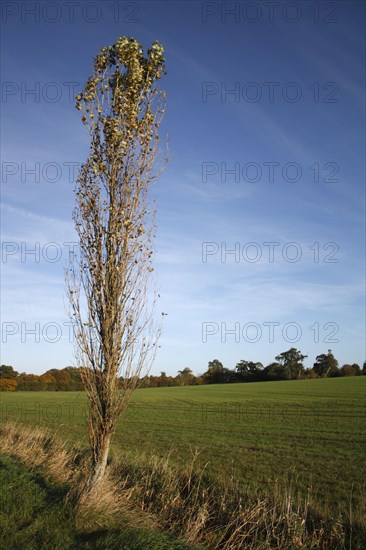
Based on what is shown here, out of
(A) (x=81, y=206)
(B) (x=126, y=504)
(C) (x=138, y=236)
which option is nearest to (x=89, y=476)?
(B) (x=126, y=504)

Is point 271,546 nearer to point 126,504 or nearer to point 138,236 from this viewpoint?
point 126,504

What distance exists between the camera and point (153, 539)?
199 inches

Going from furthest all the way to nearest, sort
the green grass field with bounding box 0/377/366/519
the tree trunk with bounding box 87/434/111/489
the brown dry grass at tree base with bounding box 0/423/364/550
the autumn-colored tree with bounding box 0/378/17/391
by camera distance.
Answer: the autumn-colored tree with bounding box 0/378/17/391, the green grass field with bounding box 0/377/366/519, the tree trunk with bounding box 87/434/111/489, the brown dry grass at tree base with bounding box 0/423/364/550

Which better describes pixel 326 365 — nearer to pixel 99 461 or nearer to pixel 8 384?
pixel 8 384

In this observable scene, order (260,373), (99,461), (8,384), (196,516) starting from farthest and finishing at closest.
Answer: (260,373), (8,384), (99,461), (196,516)

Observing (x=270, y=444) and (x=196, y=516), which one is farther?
(x=270, y=444)

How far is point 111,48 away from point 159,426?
78.6 ft

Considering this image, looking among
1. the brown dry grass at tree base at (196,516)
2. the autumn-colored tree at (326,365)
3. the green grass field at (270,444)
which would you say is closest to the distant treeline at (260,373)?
the autumn-colored tree at (326,365)

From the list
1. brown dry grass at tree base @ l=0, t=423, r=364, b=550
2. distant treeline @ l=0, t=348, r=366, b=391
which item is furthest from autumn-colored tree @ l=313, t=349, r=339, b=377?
brown dry grass at tree base @ l=0, t=423, r=364, b=550

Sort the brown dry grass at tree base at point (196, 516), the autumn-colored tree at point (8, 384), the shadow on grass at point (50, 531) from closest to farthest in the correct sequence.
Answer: the shadow on grass at point (50, 531)
the brown dry grass at tree base at point (196, 516)
the autumn-colored tree at point (8, 384)

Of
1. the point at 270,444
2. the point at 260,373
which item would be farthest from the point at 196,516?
the point at 260,373

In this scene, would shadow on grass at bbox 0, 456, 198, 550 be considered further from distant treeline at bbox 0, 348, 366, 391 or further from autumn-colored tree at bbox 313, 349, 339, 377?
autumn-colored tree at bbox 313, 349, 339, 377

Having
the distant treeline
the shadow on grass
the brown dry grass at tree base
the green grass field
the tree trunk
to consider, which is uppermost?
the tree trunk

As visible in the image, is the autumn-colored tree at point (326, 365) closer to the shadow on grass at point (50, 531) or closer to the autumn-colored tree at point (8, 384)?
the autumn-colored tree at point (8, 384)
